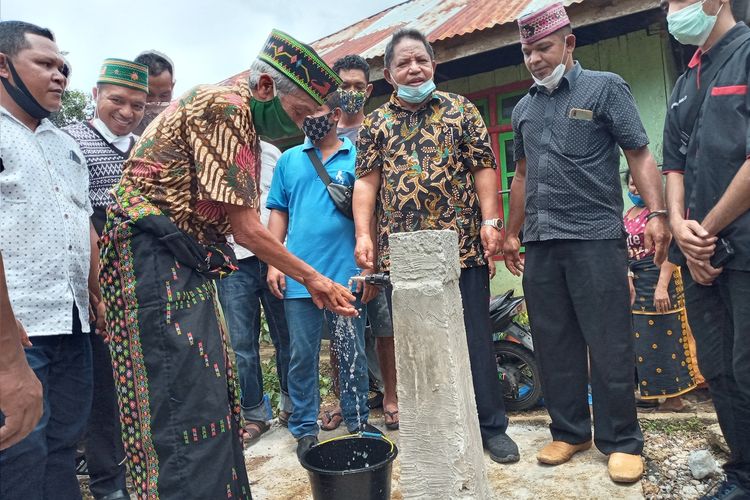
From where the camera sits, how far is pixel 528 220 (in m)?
3.26

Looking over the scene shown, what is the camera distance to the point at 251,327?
4.07 meters

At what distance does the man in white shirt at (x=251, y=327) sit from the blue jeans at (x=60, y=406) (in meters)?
1.35

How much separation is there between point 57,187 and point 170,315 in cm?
95

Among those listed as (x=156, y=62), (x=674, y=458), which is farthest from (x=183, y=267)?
(x=674, y=458)

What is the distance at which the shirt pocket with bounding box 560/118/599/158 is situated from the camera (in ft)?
9.99

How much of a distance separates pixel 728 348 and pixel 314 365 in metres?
2.17

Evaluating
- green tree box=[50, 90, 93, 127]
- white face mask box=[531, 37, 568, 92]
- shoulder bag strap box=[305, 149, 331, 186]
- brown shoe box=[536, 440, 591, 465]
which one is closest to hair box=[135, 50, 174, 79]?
shoulder bag strap box=[305, 149, 331, 186]

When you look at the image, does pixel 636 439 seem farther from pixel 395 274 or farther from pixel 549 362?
pixel 395 274

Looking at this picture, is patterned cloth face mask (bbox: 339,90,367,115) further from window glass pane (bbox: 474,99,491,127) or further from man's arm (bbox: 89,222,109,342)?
window glass pane (bbox: 474,99,491,127)

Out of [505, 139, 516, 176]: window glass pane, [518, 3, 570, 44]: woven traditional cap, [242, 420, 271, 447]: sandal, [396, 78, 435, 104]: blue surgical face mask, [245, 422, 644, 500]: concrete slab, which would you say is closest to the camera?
[245, 422, 644, 500]: concrete slab

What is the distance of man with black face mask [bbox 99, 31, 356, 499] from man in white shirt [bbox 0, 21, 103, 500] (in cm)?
42

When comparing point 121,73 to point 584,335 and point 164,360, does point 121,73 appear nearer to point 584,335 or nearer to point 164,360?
point 164,360

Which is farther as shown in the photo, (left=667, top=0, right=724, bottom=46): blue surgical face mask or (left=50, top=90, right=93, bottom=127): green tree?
(left=50, top=90, right=93, bottom=127): green tree

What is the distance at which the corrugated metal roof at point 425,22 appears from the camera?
6441mm
